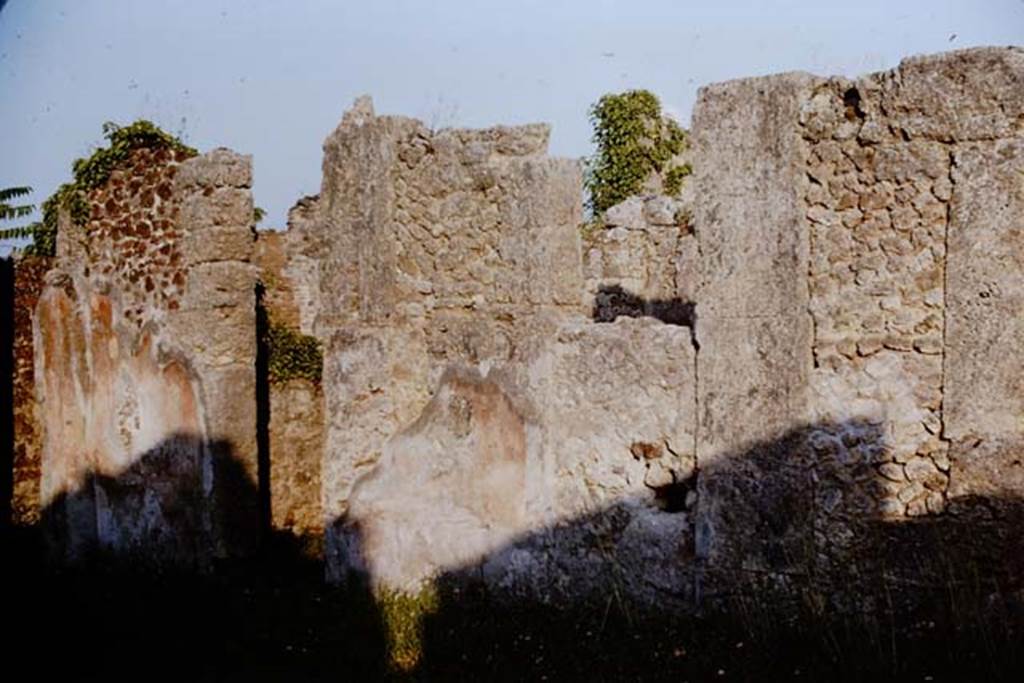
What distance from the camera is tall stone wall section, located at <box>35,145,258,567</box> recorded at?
852cm

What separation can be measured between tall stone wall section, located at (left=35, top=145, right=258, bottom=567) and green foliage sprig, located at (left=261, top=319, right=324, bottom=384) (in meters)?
0.93

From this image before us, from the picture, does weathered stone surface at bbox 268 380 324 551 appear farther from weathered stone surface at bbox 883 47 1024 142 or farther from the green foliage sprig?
weathered stone surface at bbox 883 47 1024 142

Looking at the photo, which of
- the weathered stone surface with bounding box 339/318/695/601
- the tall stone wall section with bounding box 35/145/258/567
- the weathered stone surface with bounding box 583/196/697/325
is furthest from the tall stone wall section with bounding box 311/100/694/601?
the weathered stone surface with bounding box 583/196/697/325

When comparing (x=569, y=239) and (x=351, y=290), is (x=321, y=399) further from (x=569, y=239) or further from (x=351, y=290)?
(x=569, y=239)

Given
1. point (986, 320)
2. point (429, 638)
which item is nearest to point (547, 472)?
point (429, 638)

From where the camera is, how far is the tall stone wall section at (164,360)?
852cm

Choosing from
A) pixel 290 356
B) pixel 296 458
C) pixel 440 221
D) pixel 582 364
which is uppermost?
pixel 440 221

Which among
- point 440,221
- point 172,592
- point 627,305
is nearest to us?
point 440,221

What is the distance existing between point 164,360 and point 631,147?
30.2 ft

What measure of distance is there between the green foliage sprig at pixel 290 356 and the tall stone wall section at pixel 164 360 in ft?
3.07

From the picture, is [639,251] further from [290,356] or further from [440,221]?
[440,221]

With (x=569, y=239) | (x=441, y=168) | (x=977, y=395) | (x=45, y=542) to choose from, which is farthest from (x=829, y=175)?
(x=45, y=542)

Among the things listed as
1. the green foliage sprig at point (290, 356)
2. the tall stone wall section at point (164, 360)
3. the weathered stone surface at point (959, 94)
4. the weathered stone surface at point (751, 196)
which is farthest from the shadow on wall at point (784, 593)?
the green foliage sprig at point (290, 356)

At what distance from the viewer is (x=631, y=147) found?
632 inches
